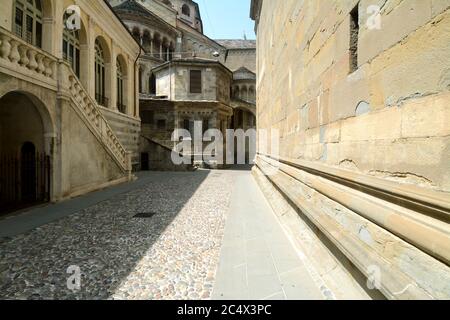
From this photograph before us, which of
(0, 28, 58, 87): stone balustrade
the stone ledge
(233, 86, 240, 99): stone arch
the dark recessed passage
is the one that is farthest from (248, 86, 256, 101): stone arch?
the stone ledge

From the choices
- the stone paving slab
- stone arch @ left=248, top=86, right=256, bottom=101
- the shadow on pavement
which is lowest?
the shadow on pavement

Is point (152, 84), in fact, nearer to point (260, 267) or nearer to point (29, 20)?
point (29, 20)

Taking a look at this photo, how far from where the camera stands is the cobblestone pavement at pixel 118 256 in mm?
3146

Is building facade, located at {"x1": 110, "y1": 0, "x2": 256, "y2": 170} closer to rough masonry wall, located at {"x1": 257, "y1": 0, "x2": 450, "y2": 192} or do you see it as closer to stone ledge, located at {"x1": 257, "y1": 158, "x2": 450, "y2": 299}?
rough masonry wall, located at {"x1": 257, "y1": 0, "x2": 450, "y2": 192}

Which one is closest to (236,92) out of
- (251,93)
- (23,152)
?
(251,93)

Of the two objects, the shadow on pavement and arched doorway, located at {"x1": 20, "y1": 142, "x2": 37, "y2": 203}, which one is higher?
arched doorway, located at {"x1": 20, "y1": 142, "x2": 37, "y2": 203}

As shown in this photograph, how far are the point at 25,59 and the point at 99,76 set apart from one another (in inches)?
317

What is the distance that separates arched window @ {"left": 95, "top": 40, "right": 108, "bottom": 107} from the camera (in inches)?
564

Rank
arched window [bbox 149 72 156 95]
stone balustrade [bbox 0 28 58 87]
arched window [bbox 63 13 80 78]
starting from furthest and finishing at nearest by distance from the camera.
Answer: arched window [bbox 149 72 156 95] < arched window [bbox 63 13 80 78] < stone balustrade [bbox 0 28 58 87]

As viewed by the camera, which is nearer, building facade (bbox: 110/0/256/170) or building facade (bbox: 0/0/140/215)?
building facade (bbox: 0/0/140/215)

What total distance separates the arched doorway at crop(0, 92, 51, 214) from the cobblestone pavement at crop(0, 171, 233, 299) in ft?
8.12

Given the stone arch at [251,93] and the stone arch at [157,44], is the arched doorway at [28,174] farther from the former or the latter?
the stone arch at [251,93]

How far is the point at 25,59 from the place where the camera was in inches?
279

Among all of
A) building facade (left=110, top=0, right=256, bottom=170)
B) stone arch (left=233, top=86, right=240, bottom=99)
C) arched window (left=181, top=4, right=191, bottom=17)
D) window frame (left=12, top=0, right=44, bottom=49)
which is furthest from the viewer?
arched window (left=181, top=4, right=191, bottom=17)
